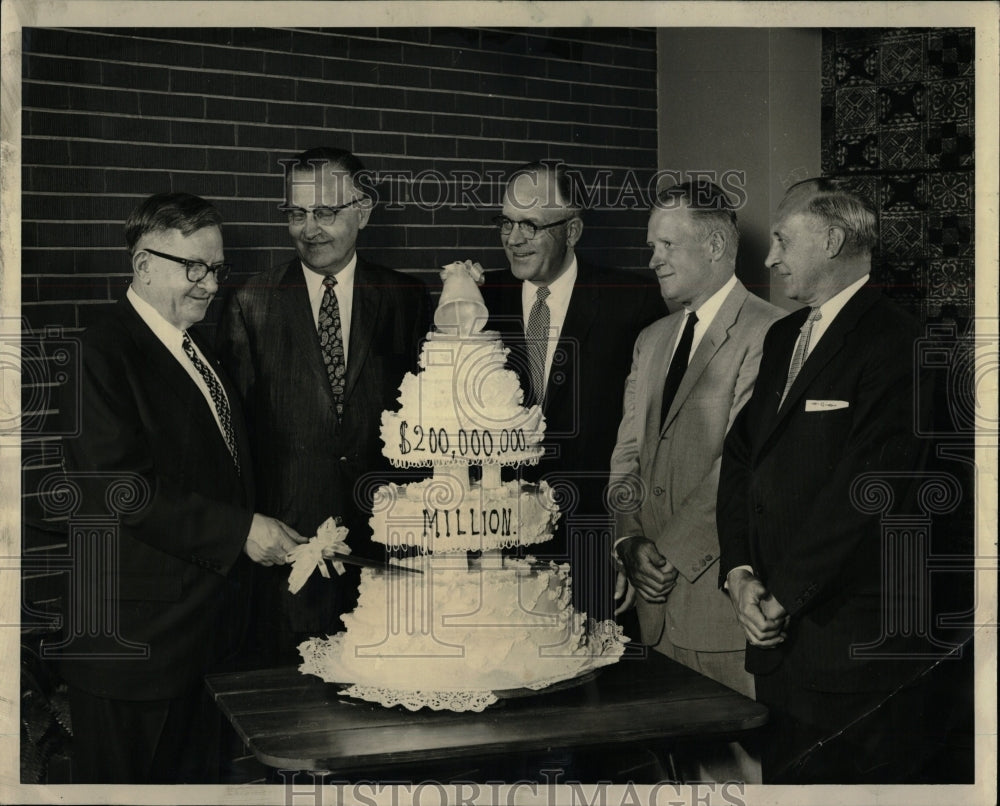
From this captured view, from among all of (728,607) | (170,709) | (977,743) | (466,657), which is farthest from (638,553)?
(170,709)

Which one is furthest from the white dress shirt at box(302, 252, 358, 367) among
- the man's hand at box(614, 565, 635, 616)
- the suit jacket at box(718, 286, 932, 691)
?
the suit jacket at box(718, 286, 932, 691)

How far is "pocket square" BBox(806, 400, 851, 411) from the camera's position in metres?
3.36

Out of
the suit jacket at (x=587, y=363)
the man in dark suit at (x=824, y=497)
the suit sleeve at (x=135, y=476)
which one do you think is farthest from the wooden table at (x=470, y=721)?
the suit jacket at (x=587, y=363)

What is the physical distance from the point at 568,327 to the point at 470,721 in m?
1.16

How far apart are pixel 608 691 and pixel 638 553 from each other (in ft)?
1.45

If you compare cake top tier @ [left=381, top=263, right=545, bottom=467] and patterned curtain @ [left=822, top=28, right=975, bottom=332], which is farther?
patterned curtain @ [left=822, top=28, right=975, bottom=332]

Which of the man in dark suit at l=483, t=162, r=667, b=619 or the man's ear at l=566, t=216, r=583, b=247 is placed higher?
the man's ear at l=566, t=216, r=583, b=247

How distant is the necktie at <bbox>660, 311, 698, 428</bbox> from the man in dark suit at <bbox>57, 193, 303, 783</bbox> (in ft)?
3.80

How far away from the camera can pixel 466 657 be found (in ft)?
10.8

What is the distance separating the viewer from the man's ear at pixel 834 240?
3.45 m

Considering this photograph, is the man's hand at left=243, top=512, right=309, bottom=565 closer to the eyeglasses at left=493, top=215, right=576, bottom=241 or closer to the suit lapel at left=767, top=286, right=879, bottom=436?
the eyeglasses at left=493, top=215, right=576, bottom=241

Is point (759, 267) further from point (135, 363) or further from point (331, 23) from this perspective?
point (135, 363)

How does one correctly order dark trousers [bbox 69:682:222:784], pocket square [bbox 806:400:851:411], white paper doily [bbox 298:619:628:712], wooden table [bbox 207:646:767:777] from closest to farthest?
1. wooden table [bbox 207:646:767:777]
2. white paper doily [bbox 298:619:628:712]
3. pocket square [bbox 806:400:851:411]
4. dark trousers [bbox 69:682:222:784]

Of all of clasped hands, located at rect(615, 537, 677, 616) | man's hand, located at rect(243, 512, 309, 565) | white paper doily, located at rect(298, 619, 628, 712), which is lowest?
white paper doily, located at rect(298, 619, 628, 712)
